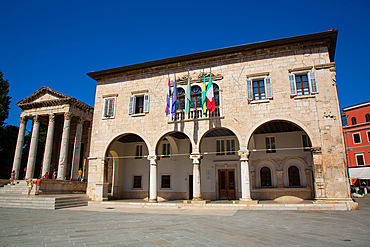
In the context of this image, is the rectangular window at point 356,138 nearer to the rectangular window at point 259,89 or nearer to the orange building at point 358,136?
the orange building at point 358,136

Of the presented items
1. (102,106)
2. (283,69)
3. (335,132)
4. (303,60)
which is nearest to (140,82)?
(102,106)

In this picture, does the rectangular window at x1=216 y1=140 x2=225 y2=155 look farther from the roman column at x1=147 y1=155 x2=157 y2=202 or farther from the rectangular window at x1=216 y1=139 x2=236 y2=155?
the roman column at x1=147 y1=155 x2=157 y2=202

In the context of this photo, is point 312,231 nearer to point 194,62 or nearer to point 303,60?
point 303,60

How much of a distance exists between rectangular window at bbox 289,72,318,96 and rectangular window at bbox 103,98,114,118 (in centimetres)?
1266

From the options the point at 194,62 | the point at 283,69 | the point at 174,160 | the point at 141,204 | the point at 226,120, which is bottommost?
the point at 141,204

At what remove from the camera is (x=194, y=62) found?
17578mm

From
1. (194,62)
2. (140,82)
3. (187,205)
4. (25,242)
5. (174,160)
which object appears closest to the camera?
(25,242)

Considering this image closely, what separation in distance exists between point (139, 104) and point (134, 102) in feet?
1.46

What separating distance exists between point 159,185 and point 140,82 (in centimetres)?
895

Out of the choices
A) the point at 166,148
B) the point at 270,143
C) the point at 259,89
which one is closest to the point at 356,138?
the point at 270,143

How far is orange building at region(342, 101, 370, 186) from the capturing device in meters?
35.4

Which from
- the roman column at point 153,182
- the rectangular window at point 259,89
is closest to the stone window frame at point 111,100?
the roman column at point 153,182

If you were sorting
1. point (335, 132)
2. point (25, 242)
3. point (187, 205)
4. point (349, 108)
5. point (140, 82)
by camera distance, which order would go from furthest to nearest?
1. point (349, 108)
2. point (140, 82)
3. point (187, 205)
4. point (335, 132)
5. point (25, 242)

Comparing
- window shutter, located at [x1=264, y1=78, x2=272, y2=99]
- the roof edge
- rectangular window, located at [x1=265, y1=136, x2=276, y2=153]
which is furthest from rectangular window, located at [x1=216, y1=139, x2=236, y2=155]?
the roof edge
